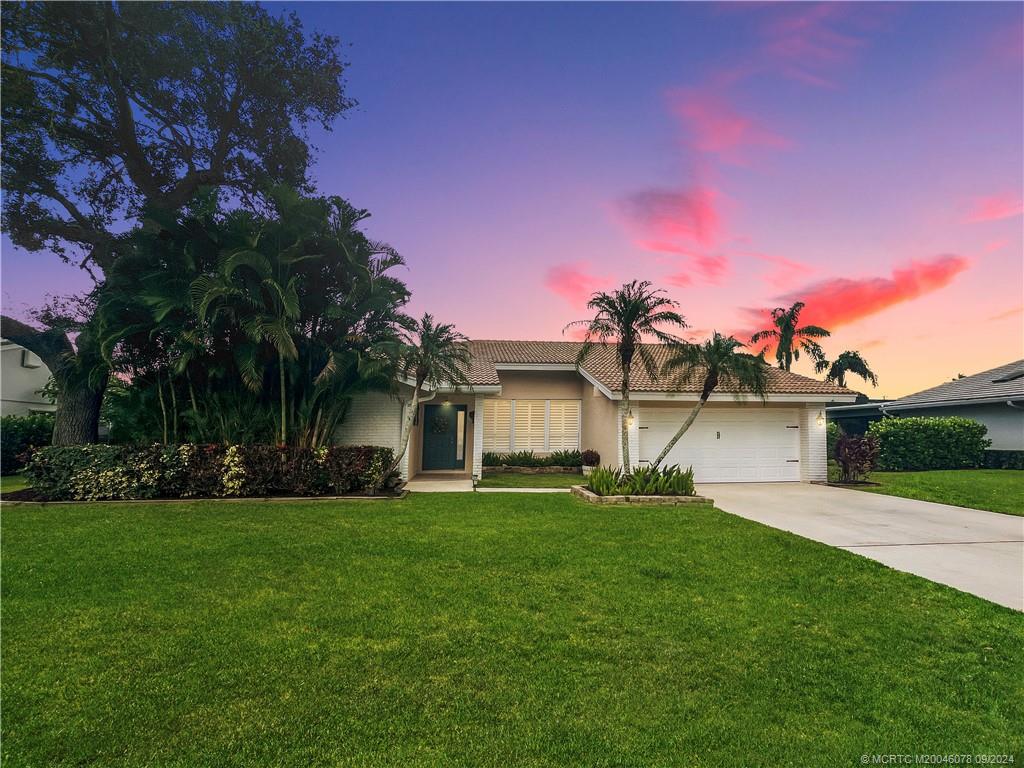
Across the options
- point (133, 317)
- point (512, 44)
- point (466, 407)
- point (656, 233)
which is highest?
point (512, 44)

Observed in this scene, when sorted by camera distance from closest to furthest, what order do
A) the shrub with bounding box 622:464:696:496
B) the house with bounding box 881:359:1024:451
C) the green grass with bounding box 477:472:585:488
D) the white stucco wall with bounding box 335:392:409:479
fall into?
the shrub with bounding box 622:464:696:496 < the white stucco wall with bounding box 335:392:409:479 < the green grass with bounding box 477:472:585:488 < the house with bounding box 881:359:1024:451

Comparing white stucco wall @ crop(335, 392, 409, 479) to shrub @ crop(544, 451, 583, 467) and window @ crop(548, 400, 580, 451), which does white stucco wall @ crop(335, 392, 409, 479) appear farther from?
window @ crop(548, 400, 580, 451)

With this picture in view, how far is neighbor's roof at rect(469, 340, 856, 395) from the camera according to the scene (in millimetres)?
14156

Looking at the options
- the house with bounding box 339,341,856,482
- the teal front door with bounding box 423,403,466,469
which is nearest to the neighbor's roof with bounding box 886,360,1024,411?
the house with bounding box 339,341,856,482

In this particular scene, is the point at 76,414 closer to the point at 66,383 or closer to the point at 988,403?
the point at 66,383

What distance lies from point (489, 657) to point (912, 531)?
7.88m

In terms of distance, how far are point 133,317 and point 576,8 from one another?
11.8 metres

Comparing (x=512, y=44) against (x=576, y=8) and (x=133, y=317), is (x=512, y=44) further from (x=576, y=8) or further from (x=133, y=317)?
(x=133, y=317)

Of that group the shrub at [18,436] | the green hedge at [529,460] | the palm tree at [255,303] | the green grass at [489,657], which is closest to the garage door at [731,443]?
the green hedge at [529,460]

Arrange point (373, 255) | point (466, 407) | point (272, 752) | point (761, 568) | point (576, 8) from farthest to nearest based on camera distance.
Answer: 1. point (466, 407)
2. point (373, 255)
3. point (576, 8)
4. point (761, 568)
5. point (272, 752)

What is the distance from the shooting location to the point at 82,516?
819 centimetres

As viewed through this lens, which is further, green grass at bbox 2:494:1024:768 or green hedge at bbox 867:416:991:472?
green hedge at bbox 867:416:991:472

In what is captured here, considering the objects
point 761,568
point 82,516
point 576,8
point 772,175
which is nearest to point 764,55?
point 772,175

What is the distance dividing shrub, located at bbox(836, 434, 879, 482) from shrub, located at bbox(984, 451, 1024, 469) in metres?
8.25
